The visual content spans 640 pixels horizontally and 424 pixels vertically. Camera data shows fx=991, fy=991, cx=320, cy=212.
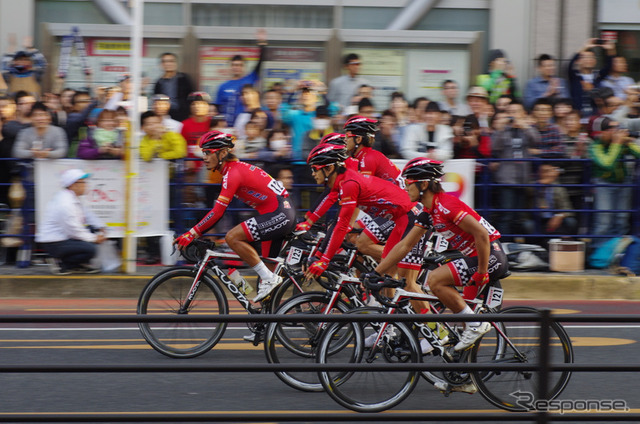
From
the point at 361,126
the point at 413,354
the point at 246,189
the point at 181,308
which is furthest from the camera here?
the point at 361,126

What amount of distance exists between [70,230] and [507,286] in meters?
5.17

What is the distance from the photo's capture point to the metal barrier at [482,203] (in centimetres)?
1192

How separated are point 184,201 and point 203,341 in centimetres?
368

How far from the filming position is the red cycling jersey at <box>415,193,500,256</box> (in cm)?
708

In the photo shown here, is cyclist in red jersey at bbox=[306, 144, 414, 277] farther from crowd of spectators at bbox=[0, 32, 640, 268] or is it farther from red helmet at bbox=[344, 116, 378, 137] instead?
crowd of spectators at bbox=[0, 32, 640, 268]

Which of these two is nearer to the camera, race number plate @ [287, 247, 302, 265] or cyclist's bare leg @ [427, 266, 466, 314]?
cyclist's bare leg @ [427, 266, 466, 314]

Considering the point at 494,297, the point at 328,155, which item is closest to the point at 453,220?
the point at 494,297

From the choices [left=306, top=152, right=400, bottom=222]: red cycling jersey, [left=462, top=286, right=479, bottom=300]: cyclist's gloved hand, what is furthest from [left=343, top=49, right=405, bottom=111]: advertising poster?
[left=462, top=286, right=479, bottom=300]: cyclist's gloved hand

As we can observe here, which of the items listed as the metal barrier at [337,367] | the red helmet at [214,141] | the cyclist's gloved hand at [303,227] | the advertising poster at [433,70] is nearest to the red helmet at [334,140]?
the cyclist's gloved hand at [303,227]

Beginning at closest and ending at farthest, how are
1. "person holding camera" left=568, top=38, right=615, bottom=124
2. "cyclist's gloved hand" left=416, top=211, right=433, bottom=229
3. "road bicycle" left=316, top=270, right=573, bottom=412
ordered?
1. "road bicycle" left=316, top=270, right=573, bottom=412
2. "cyclist's gloved hand" left=416, top=211, right=433, bottom=229
3. "person holding camera" left=568, top=38, right=615, bottom=124

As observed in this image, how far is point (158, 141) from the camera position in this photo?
12039 millimetres

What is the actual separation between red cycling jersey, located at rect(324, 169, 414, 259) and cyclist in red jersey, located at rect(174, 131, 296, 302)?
0.64 m

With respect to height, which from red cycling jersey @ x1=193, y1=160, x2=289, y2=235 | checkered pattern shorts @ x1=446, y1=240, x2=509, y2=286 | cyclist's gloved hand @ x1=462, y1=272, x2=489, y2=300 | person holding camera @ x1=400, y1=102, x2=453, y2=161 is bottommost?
cyclist's gloved hand @ x1=462, y1=272, x2=489, y2=300

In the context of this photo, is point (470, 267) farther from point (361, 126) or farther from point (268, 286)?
point (361, 126)
